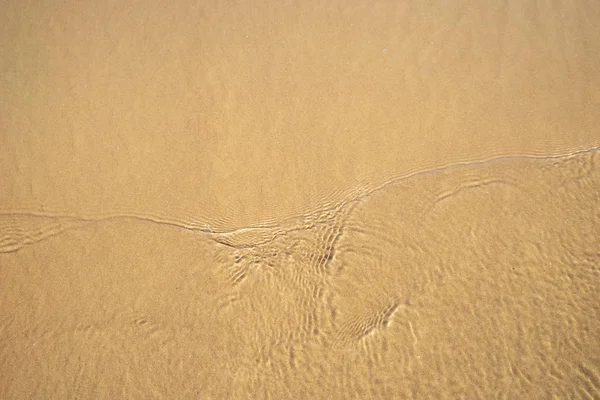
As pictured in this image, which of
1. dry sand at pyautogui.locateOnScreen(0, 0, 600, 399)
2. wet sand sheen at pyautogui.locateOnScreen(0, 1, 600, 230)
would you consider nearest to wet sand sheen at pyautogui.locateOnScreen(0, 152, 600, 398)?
dry sand at pyautogui.locateOnScreen(0, 0, 600, 399)

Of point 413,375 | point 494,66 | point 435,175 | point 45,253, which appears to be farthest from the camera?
point 494,66

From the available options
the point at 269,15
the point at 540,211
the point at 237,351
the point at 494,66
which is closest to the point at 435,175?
the point at 540,211

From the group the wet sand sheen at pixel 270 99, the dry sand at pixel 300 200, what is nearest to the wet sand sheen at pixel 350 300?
the dry sand at pixel 300 200

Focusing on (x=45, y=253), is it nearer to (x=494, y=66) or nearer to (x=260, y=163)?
(x=260, y=163)

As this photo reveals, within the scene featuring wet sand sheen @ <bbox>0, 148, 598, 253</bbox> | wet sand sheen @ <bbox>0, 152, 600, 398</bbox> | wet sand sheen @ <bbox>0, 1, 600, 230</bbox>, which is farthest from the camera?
wet sand sheen @ <bbox>0, 1, 600, 230</bbox>

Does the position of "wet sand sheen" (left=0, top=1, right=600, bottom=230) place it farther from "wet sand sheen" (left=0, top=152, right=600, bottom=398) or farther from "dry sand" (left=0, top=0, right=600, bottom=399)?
"wet sand sheen" (left=0, top=152, right=600, bottom=398)

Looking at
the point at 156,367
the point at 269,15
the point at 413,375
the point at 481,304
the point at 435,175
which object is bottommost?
the point at 413,375

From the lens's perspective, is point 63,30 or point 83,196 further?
point 63,30

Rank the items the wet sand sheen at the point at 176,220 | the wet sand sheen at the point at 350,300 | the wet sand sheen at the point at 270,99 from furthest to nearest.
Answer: the wet sand sheen at the point at 270,99 → the wet sand sheen at the point at 176,220 → the wet sand sheen at the point at 350,300

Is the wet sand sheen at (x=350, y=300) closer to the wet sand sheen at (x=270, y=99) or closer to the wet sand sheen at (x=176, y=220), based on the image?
the wet sand sheen at (x=176, y=220)
